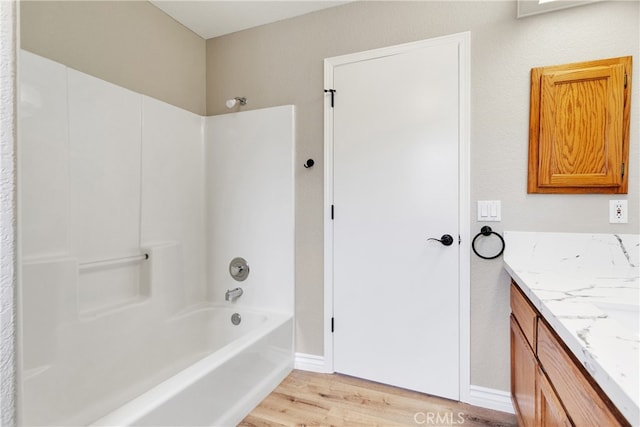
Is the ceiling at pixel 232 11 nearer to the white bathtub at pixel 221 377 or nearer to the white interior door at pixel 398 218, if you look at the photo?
the white interior door at pixel 398 218

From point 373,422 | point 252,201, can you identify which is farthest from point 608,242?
point 252,201

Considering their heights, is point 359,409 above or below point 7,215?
below

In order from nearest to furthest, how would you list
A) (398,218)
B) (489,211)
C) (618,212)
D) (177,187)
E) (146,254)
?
1. (618,212)
2. (489,211)
3. (398,218)
4. (146,254)
5. (177,187)

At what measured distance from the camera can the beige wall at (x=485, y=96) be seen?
5.36 feet

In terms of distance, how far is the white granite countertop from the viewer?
0.62 metres

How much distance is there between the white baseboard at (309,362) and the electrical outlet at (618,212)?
73.4 inches

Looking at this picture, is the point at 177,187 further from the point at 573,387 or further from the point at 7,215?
the point at 573,387

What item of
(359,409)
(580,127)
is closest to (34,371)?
(359,409)

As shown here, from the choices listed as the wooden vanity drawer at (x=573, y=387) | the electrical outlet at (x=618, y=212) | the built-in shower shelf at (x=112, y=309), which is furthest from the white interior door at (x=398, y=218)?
the built-in shower shelf at (x=112, y=309)

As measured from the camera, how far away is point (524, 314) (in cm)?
138

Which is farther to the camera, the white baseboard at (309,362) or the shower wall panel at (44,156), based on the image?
the white baseboard at (309,362)

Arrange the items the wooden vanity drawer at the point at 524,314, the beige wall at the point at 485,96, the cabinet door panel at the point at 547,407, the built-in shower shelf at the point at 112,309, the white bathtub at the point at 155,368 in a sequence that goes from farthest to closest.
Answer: the built-in shower shelf at the point at 112,309, the beige wall at the point at 485,96, the white bathtub at the point at 155,368, the wooden vanity drawer at the point at 524,314, the cabinet door panel at the point at 547,407

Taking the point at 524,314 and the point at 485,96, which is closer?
the point at 524,314

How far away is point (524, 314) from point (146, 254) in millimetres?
2163
